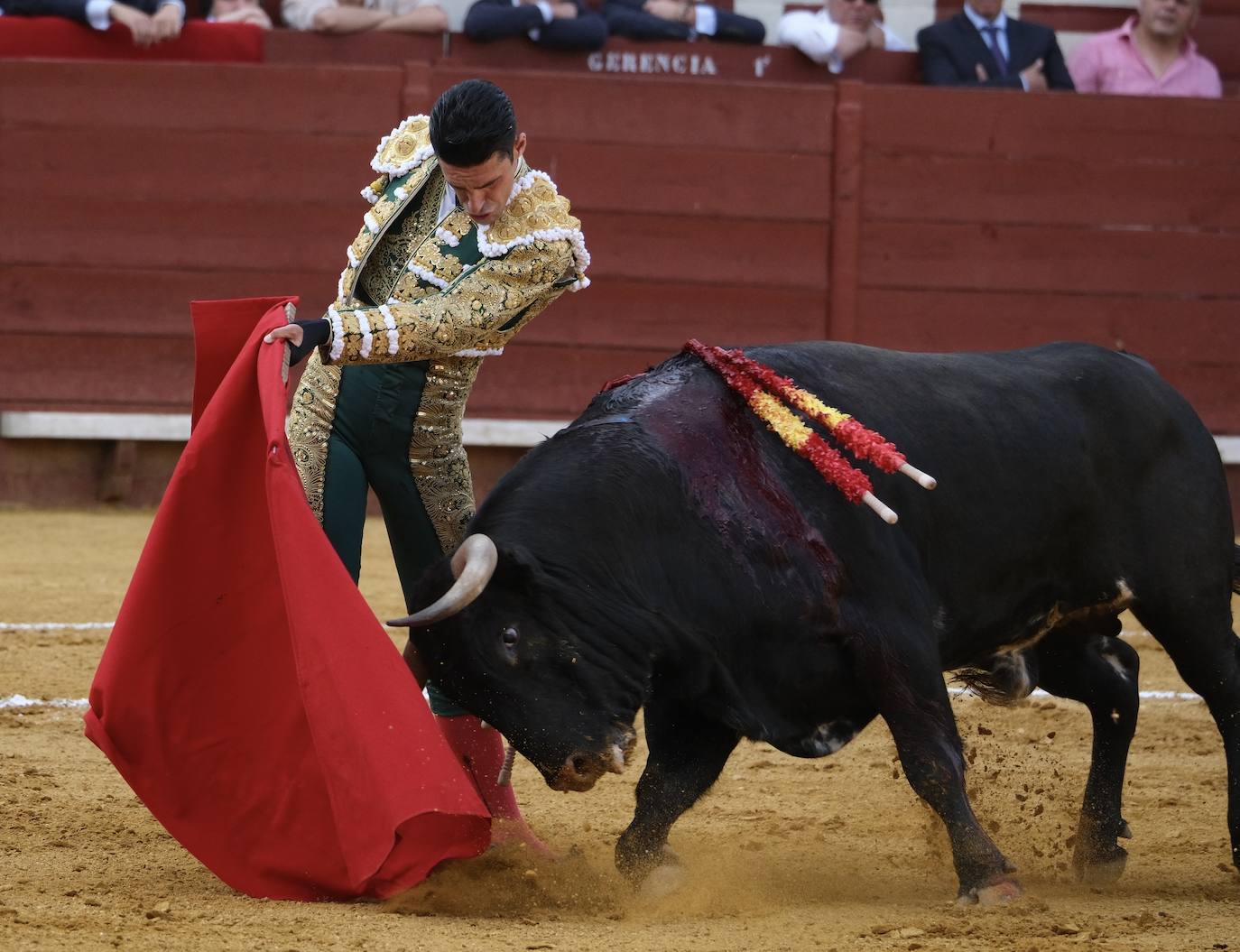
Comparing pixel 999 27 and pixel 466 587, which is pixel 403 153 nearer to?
pixel 466 587

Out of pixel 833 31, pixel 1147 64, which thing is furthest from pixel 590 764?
pixel 1147 64

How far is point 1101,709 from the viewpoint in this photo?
3.53 meters

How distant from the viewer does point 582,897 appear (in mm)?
2953

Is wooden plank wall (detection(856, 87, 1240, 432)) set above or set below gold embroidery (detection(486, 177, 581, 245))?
below

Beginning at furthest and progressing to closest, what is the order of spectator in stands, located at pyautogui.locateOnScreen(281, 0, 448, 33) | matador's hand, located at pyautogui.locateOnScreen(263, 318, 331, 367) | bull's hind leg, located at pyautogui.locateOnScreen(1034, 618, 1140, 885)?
spectator in stands, located at pyautogui.locateOnScreen(281, 0, 448, 33)
bull's hind leg, located at pyautogui.locateOnScreen(1034, 618, 1140, 885)
matador's hand, located at pyautogui.locateOnScreen(263, 318, 331, 367)

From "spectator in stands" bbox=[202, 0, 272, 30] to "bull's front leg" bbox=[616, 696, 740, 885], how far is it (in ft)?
15.8

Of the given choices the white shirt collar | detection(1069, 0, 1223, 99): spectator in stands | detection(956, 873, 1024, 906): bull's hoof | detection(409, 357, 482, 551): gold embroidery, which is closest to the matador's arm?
detection(409, 357, 482, 551): gold embroidery

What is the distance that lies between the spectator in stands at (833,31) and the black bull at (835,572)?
4152mm

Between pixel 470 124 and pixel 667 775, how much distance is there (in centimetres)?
115

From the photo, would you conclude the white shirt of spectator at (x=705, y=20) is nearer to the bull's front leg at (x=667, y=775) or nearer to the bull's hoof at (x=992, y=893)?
the bull's front leg at (x=667, y=775)

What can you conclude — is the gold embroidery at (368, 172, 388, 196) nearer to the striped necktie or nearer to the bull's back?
the bull's back

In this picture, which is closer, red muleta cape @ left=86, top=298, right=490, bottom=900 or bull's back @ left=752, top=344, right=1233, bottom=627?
red muleta cape @ left=86, top=298, right=490, bottom=900

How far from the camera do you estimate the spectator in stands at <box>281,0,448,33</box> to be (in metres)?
7.14

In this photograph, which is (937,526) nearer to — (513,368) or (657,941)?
(657,941)
